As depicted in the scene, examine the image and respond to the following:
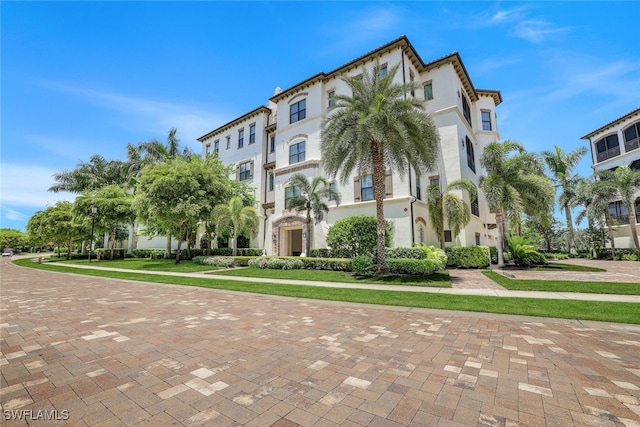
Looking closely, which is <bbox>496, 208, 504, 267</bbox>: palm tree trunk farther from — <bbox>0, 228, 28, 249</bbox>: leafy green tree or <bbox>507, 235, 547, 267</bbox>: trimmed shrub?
<bbox>0, 228, 28, 249</bbox>: leafy green tree

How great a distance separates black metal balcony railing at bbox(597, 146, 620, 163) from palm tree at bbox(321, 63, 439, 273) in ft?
113

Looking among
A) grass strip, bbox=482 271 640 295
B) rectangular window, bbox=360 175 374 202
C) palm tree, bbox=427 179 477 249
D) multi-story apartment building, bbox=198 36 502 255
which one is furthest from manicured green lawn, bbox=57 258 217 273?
grass strip, bbox=482 271 640 295

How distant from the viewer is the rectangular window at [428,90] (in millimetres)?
24234

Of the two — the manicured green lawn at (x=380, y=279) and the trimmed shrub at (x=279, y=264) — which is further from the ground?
the trimmed shrub at (x=279, y=264)

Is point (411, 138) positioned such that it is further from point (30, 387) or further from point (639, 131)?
point (639, 131)

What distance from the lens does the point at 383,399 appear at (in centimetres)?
329

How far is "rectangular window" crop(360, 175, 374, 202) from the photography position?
72.0 feet

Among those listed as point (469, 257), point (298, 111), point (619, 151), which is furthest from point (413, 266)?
point (619, 151)

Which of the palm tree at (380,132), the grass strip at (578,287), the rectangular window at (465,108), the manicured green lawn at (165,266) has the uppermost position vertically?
the rectangular window at (465,108)

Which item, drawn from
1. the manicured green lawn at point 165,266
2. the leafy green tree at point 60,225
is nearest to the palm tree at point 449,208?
the manicured green lawn at point 165,266

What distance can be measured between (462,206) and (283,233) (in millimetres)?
15420

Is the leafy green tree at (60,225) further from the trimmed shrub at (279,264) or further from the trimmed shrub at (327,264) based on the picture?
the trimmed shrub at (327,264)

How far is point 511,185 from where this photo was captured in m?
19.6

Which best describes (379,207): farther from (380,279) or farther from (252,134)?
(252,134)
